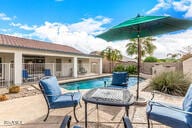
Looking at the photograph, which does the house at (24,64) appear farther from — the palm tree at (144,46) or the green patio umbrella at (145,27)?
the palm tree at (144,46)

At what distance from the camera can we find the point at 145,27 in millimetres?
5438

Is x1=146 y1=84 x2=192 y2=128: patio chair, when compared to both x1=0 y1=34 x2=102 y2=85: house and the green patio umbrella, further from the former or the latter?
x1=0 y1=34 x2=102 y2=85: house

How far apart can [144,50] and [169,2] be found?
47.9ft

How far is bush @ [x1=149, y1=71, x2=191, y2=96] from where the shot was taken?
22.7 ft

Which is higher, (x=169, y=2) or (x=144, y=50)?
(x=169, y=2)

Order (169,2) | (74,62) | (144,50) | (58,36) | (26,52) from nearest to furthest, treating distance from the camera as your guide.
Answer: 1. (169,2)
2. (26,52)
3. (74,62)
4. (144,50)
5. (58,36)

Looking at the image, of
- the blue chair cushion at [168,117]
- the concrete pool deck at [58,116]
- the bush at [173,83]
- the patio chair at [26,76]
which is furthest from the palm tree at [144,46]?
the blue chair cushion at [168,117]

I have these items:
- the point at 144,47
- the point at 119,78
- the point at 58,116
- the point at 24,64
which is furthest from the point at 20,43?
the point at 144,47

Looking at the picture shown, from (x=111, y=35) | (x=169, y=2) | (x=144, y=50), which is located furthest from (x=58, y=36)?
(x=111, y=35)

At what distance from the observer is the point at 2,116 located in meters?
4.15

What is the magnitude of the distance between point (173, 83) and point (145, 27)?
10.9 feet

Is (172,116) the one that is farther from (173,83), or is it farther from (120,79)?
(173,83)

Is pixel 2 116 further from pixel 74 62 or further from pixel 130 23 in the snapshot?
pixel 74 62

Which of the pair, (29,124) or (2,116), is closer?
(29,124)
